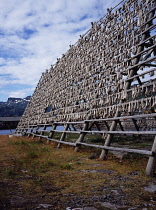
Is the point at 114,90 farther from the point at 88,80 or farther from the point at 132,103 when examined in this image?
the point at 88,80

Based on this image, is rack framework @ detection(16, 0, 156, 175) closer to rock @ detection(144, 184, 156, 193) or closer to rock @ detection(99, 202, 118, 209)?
rock @ detection(144, 184, 156, 193)

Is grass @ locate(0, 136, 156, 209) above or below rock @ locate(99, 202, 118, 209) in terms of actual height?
below

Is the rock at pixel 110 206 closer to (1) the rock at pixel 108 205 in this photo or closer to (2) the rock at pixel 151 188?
(1) the rock at pixel 108 205

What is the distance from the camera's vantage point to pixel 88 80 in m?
10.0

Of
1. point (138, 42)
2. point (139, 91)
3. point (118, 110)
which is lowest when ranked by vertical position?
point (118, 110)

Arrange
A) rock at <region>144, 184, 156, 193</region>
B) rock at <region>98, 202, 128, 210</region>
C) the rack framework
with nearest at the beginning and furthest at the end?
rock at <region>98, 202, 128, 210</region>, rock at <region>144, 184, 156, 193</region>, the rack framework

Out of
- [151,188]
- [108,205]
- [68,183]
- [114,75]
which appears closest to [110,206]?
[108,205]

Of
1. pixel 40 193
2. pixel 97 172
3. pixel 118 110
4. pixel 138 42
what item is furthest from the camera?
pixel 138 42

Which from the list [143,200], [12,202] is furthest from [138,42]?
[12,202]

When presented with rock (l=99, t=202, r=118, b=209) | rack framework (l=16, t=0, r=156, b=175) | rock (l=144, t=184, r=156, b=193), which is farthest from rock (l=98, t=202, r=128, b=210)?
rack framework (l=16, t=0, r=156, b=175)

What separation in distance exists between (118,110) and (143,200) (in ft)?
13.5

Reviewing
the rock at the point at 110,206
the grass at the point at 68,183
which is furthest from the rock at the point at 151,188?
the rock at the point at 110,206

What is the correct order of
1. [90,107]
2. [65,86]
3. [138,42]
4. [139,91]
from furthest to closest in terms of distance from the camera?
[65,86]
[90,107]
[138,42]
[139,91]

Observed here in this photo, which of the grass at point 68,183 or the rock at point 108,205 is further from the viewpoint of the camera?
the grass at point 68,183
